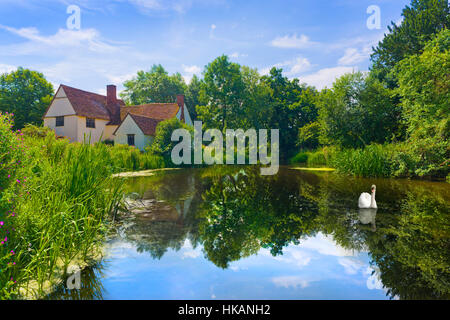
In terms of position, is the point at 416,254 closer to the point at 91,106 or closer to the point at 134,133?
the point at 134,133

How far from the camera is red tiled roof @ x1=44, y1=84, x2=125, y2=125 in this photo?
32.3 meters

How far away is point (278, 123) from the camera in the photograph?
40.4m

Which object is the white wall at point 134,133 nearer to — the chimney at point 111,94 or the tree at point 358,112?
the chimney at point 111,94

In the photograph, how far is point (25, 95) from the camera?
139 feet

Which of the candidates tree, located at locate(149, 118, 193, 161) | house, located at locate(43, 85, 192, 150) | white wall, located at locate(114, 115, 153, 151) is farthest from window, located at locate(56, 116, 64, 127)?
tree, located at locate(149, 118, 193, 161)

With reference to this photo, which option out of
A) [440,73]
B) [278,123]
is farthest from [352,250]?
[278,123]

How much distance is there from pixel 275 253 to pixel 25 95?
50.3 metres

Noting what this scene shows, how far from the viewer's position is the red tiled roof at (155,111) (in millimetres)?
→ 35125

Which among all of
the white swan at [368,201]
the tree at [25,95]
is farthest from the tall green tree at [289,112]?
the tree at [25,95]

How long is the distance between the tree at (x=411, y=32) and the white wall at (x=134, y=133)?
22.7 m

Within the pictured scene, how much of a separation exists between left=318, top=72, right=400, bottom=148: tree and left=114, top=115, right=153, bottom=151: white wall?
1748 centimetres

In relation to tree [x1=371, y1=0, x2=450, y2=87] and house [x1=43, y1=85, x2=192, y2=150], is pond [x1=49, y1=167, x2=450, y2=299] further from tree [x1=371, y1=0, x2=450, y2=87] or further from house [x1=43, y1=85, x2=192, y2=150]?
house [x1=43, y1=85, x2=192, y2=150]
